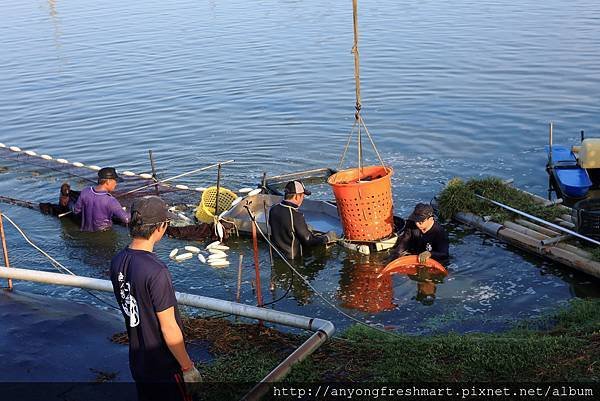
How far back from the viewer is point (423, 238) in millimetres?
10148

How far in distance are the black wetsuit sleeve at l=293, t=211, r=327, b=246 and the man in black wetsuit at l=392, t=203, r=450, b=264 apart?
1.22 meters

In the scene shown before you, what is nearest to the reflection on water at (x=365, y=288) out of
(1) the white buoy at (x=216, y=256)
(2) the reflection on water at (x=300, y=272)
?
(2) the reflection on water at (x=300, y=272)

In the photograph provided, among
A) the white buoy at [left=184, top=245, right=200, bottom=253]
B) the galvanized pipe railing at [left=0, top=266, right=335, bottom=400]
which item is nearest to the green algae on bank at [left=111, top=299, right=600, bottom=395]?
the galvanized pipe railing at [left=0, top=266, right=335, bottom=400]

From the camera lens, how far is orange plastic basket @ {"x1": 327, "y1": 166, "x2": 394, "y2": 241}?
396 inches

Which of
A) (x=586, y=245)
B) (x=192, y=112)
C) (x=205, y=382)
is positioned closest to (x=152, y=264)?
(x=205, y=382)

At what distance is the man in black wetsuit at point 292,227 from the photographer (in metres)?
10.4

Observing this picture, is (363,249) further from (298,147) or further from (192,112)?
(192,112)

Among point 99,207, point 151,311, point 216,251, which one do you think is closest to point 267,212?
point 216,251

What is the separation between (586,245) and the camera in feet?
33.0

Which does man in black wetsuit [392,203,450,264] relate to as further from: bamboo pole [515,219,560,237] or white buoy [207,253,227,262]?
white buoy [207,253,227,262]

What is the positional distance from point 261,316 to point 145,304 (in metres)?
1.85

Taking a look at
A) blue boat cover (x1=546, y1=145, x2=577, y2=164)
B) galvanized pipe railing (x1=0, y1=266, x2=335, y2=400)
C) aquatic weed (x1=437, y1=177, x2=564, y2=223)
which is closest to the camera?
galvanized pipe railing (x1=0, y1=266, x2=335, y2=400)

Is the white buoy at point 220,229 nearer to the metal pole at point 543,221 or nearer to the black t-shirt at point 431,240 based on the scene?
the black t-shirt at point 431,240

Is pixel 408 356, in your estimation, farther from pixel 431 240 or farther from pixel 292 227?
pixel 292 227
